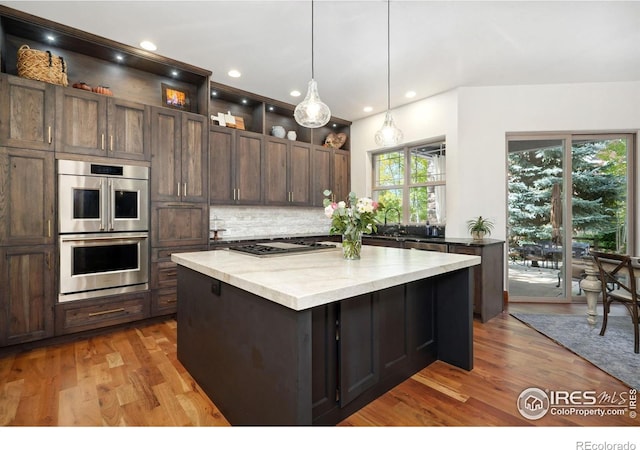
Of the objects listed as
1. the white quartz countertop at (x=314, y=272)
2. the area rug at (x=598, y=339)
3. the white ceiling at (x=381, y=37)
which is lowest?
the area rug at (x=598, y=339)

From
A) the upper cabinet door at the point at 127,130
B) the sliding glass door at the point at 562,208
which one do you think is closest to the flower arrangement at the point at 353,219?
the upper cabinet door at the point at 127,130

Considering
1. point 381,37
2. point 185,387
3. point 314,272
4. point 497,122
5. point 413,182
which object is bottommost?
point 185,387

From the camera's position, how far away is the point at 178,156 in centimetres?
355

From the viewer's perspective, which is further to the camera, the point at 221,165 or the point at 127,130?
the point at 221,165

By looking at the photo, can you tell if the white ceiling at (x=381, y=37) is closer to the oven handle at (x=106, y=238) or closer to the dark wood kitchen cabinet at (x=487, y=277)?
the oven handle at (x=106, y=238)

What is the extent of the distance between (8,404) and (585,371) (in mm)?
3945

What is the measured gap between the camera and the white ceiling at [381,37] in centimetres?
260

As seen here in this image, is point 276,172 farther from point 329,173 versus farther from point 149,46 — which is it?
point 149,46

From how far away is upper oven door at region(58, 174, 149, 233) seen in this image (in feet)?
9.46

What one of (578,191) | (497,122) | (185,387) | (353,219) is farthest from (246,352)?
(578,191)

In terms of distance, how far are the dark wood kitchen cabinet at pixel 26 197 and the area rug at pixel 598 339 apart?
4.75 meters

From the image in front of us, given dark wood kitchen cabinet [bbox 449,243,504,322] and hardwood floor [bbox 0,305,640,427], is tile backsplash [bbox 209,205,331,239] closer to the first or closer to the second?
hardwood floor [bbox 0,305,640,427]

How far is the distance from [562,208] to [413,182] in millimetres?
2008

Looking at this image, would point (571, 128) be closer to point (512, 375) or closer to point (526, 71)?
point (526, 71)
